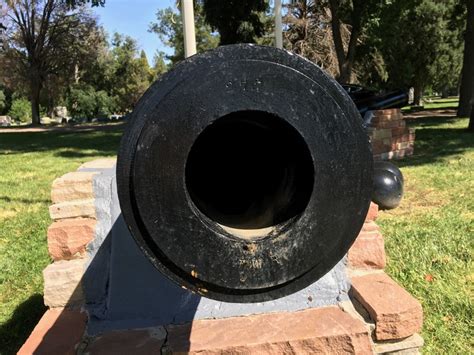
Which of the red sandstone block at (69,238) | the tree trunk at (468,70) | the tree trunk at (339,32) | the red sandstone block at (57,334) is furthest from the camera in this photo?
the tree trunk at (339,32)

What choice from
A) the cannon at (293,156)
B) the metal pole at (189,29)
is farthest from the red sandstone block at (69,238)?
the metal pole at (189,29)

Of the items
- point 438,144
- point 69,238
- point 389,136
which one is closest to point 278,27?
point 389,136

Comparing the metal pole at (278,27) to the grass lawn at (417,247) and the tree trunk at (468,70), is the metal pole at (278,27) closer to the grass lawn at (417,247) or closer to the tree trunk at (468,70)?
the grass lawn at (417,247)

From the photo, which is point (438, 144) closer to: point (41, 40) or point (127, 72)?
point (41, 40)

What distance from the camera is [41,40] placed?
1244 inches

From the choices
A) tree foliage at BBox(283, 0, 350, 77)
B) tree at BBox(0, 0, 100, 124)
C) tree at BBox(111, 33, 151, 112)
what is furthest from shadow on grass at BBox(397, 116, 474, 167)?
tree at BBox(111, 33, 151, 112)

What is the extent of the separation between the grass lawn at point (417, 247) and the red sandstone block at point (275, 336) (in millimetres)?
557

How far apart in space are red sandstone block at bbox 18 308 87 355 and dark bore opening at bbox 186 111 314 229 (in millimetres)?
950

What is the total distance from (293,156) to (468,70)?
1439cm

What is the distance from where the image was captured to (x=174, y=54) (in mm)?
45344

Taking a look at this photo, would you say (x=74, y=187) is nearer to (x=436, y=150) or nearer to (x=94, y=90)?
(x=436, y=150)

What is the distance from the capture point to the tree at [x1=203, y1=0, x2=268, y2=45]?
1902 cm

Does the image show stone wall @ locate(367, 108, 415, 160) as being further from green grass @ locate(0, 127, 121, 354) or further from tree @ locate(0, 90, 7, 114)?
tree @ locate(0, 90, 7, 114)

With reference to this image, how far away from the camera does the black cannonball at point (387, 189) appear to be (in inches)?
178
